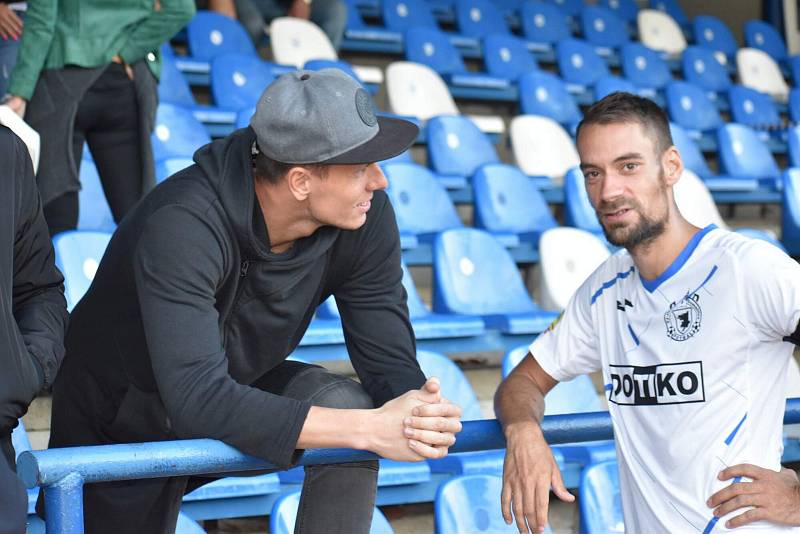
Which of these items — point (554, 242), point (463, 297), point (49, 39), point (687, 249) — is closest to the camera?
point (687, 249)

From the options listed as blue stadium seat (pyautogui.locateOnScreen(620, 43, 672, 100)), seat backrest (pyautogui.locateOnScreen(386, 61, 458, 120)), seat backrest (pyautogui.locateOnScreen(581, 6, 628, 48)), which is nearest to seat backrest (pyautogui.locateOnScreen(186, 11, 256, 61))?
seat backrest (pyautogui.locateOnScreen(386, 61, 458, 120))

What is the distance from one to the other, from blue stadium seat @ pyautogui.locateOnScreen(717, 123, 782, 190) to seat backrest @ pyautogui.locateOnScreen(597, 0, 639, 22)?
8.95ft

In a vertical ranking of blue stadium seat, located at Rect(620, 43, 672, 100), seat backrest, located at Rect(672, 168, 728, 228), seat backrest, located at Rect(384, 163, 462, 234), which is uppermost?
blue stadium seat, located at Rect(620, 43, 672, 100)

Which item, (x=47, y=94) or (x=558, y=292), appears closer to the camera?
(x=47, y=94)

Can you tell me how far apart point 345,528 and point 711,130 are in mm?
5847

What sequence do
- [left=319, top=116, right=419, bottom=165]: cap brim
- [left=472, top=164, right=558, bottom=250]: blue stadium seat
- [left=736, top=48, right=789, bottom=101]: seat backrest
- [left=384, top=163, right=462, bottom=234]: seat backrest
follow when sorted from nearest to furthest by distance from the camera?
1. [left=319, top=116, right=419, bottom=165]: cap brim
2. [left=384, top=163, right=462, bottom=234]: seat backrest
3. [left=472, top=164, right=558, bottom=250]: blue stadium seat
4. [left=736, top=48, right=789, bottom=101]: seat backrest

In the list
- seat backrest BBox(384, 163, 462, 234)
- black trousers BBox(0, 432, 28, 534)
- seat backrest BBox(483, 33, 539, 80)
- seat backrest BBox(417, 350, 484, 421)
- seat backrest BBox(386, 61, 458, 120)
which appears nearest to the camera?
black trousers BBox(0, 432, 28, 534)

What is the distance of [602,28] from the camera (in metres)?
8.53

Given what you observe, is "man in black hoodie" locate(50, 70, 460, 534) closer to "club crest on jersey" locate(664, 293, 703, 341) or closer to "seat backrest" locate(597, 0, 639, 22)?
"club crest on jersey" locate(664, 293, 703, 341)

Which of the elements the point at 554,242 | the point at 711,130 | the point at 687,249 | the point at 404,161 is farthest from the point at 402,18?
the point at 687,249

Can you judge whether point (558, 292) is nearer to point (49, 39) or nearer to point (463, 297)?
point (463, 297)

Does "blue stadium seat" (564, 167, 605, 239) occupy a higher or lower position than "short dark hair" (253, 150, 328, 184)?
higher

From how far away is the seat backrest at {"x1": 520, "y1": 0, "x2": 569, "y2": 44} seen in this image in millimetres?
8109

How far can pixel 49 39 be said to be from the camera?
3.06 meters
